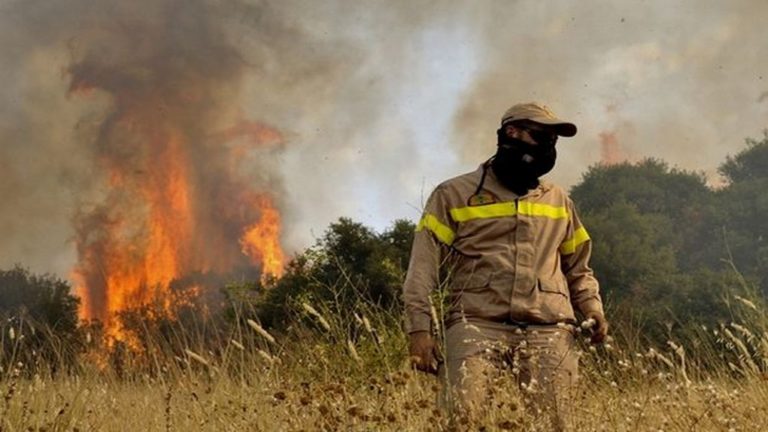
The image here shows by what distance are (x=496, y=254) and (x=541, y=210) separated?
0.40 m

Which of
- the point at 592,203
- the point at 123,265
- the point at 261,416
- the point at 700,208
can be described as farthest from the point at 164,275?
the point at 261,416

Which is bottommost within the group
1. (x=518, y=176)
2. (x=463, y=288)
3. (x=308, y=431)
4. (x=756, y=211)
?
(x=308, y=431)

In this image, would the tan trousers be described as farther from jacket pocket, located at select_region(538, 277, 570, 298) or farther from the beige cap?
the beige cap

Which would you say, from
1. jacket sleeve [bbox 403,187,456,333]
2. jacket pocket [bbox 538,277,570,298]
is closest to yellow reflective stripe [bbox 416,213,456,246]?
jacket sleeve [bbox 403,187,456,333]

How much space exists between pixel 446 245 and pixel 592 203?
3426cm

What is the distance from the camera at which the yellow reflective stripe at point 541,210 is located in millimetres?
4848

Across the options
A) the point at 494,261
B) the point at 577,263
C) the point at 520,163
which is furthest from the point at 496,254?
the point at 577,263

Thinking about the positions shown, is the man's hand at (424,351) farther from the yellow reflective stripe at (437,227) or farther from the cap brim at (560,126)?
the cap brim at (560,126)

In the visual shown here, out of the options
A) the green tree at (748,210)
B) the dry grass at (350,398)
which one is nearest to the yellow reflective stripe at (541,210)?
the dry grass at (350,398)

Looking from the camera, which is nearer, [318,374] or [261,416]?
[261,416]

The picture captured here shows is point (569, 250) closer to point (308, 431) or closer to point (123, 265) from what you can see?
point (308, 431)

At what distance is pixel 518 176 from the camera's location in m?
4.89

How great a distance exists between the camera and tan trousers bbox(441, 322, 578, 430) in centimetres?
414

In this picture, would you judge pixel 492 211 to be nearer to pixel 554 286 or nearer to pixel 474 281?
pixel 474 281
